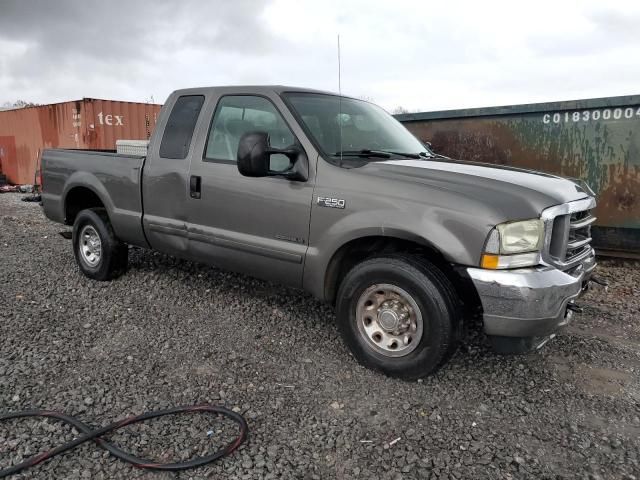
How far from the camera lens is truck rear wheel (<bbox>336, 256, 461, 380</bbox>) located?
2.94 m

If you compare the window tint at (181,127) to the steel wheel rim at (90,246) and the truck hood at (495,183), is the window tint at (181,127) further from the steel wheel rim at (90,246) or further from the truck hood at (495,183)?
the truck hood at (495,183)

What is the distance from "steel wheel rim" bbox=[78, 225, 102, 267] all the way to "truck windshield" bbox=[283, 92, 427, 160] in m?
2.62

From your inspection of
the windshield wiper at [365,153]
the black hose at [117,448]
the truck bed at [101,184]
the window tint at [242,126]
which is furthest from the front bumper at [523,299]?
the truck bed at [101,184]

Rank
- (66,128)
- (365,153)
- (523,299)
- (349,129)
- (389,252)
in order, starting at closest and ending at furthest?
(523,299), (389,252), (365,153), (349,129), (66,128)

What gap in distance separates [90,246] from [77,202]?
560mm

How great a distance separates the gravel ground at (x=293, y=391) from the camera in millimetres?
2441

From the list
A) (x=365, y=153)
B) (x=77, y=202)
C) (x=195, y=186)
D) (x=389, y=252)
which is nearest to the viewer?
(x=389, y=252)

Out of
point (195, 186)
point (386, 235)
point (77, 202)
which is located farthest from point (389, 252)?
point (77, 202)

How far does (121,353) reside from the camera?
11.5ft

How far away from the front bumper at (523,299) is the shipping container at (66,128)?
11714mm

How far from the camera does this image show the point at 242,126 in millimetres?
3896

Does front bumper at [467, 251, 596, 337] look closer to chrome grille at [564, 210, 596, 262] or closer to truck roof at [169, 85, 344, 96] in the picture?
chrome grille at [564, 210, 596, 262]

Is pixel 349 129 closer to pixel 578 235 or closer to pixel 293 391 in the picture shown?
pixel 578 235

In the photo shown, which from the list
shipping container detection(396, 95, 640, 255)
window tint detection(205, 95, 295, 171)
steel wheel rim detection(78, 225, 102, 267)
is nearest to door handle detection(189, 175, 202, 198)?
window tint detection(205, 95, 295, 171)
